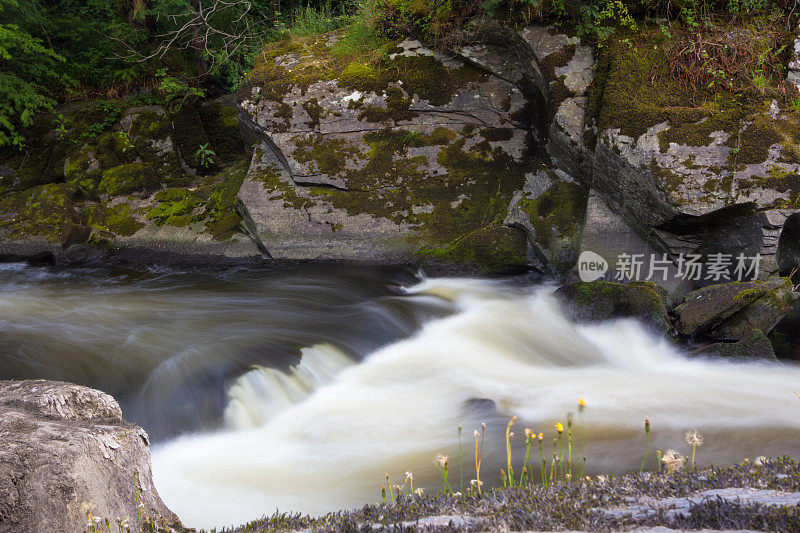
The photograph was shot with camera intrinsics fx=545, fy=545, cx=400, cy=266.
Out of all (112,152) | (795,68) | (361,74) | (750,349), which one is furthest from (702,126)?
(112,152)

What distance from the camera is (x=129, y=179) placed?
33.9 feet

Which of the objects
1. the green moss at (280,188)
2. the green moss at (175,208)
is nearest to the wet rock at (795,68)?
the green moss at (280,188)

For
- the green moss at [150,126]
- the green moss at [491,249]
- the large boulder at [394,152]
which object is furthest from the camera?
the green moss at [150,126]

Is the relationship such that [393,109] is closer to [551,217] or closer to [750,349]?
[551,217]

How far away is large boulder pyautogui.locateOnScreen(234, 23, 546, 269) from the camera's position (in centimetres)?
859

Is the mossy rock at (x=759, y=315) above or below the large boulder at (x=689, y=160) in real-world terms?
below

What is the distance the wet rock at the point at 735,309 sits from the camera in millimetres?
5691

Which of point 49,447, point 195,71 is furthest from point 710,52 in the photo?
point 195,71

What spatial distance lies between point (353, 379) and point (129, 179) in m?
7.22

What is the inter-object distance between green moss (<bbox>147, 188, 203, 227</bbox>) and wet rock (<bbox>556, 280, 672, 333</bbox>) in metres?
6.42

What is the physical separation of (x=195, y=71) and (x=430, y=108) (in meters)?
6.85

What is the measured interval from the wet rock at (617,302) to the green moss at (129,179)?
7.87 m

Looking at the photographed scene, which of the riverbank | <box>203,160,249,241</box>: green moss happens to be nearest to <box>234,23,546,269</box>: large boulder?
<box>203,160,249,241</box>: green moss

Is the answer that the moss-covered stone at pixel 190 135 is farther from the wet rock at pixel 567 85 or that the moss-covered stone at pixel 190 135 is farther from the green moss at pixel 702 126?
the green moss at pixel 702 126
